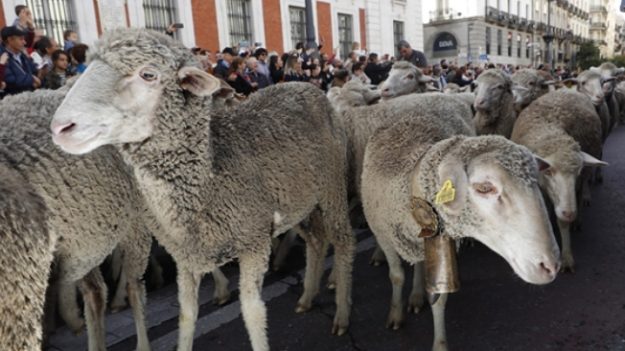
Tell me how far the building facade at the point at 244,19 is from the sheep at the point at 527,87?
5.44 metres

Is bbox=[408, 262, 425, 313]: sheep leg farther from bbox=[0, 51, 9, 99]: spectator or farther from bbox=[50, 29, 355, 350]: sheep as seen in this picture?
bbox=[0, 51, 9, 99]: spectator

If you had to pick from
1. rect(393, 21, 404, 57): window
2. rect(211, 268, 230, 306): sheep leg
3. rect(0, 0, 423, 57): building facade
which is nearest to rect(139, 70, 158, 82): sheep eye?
rect(211, 268, 230, 306): sheep leg

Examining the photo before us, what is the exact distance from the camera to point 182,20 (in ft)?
47.1

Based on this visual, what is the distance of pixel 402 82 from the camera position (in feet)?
19.6

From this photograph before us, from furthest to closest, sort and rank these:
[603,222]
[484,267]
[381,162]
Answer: [603,222] < [484,267] < [381,162]

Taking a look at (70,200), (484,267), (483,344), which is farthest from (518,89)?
(70,200)

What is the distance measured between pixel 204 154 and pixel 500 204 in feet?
4.38

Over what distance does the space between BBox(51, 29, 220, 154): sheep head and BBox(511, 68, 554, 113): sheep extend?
423 cm

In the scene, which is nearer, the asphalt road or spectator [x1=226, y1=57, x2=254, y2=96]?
the asphalt road

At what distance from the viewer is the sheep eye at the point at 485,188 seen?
2123 mm

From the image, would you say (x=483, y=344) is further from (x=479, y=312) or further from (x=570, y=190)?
(x=570, y=190)

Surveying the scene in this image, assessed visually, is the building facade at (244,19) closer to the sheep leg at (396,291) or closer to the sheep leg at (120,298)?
the sheep leg at (120,298)

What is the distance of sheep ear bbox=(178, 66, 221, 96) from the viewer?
2.07 metres

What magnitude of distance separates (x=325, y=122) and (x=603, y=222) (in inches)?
124
